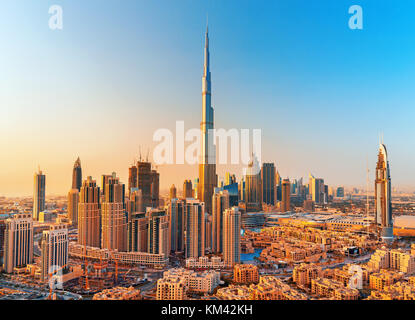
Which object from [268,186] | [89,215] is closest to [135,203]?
[89,215]

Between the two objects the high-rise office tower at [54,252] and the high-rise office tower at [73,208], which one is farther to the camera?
the high-rise office tower at [73,208]

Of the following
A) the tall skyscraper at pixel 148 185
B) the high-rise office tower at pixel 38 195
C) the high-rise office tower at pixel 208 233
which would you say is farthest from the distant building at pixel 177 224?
the high-rise office tower at pixel 38 195

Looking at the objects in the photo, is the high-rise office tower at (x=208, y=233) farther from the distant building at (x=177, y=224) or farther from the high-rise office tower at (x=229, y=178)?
the high-rise office tower at (x=229, y=178)

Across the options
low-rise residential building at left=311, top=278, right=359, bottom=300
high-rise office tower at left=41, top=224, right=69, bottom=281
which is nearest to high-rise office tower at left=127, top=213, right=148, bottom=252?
high-rise office tower at left=41, top=224, right=69, bottom=281

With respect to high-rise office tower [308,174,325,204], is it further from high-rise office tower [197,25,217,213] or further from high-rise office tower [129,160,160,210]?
high-rise office tower [129,160,160,210]

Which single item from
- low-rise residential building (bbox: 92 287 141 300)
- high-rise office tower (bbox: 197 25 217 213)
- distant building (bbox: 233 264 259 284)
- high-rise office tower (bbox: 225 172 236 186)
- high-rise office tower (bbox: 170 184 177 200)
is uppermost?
high-rise office tower (bbox: 197 25 217 213)
